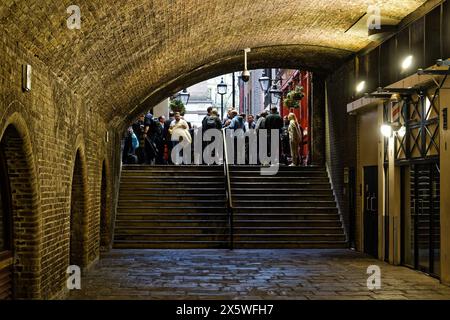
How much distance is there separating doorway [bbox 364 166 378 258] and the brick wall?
20.8 ft

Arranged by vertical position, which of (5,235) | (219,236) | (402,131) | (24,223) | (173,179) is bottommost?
(219,236)

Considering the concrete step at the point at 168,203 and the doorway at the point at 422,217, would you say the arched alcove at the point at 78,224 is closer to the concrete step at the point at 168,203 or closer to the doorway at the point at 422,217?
the concrete step at the point at 168,203

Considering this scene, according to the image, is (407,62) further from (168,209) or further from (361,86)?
(168,209)

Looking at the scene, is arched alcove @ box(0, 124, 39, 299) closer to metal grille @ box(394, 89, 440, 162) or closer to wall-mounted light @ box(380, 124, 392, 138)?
metal grille @ box(394, 89, 440, 162)

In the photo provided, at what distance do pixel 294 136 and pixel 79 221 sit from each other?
9.48 metres

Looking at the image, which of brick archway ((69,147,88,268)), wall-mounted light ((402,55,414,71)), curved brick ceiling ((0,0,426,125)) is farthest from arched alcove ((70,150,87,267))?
wall-mounted light ((402,55,414,71))

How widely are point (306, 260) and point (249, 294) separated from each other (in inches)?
159

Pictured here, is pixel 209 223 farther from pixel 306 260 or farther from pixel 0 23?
pixel 0 23

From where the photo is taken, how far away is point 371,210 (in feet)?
45.9

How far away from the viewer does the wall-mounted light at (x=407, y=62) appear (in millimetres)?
11539

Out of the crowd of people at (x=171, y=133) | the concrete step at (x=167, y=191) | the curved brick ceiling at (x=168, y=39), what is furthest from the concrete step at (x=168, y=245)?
the crowd of people at (x=171, y=133)

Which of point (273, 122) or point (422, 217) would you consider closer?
point (422, 217)

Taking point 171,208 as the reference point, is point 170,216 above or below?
below

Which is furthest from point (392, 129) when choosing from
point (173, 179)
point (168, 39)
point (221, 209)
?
point (173, 179)
